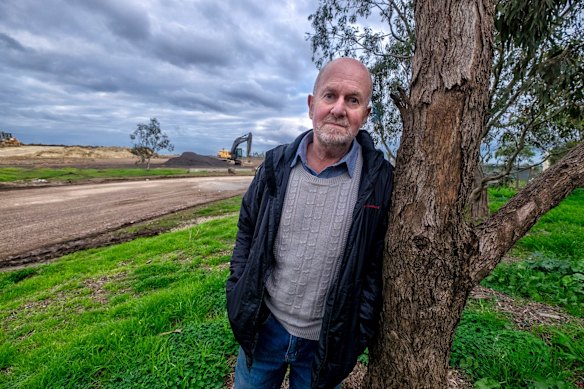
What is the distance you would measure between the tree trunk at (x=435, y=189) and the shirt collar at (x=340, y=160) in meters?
0.25

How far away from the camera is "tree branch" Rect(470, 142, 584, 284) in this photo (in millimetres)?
1562

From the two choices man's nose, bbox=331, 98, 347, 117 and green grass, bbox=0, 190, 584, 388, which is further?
green grass, bbox=0, 190, 584, 388

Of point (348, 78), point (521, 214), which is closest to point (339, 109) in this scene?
point (348, 78)

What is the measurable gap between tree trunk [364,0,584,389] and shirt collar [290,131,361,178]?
25 cm

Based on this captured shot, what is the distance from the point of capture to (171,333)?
3.07 meters

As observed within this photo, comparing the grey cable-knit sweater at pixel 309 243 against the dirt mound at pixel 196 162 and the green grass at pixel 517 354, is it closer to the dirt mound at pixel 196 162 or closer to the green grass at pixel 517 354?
the green grass at pixel 517 354

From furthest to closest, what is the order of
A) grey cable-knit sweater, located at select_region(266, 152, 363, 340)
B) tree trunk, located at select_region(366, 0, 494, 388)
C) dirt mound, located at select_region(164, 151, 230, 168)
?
dirt mound, located at select_region(164, 151, 230, 168), grey cable-knit sweater, located at select_region(266, 152, 363, 340), tree trunk, located at select_region(366, 0, 494, 388)

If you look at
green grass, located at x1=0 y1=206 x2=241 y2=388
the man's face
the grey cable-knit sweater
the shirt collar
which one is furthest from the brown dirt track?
the man's face

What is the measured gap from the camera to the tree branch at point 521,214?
1.56m

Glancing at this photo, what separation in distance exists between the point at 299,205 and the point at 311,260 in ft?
1.04

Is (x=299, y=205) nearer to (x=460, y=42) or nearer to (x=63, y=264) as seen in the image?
(x=460, y=42)

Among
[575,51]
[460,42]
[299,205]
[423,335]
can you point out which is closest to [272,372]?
[423,335]

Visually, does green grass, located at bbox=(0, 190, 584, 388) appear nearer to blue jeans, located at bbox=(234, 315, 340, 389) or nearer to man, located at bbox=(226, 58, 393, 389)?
blue jeans, located at bbox=(234, 315, 340, 389)

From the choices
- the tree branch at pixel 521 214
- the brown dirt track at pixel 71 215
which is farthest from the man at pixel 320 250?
the brown dirt track at pixel 71 215
